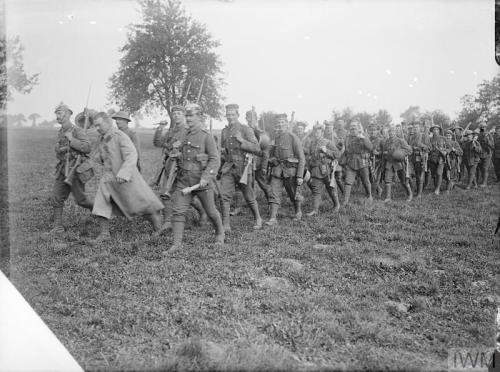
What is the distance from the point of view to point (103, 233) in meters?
4.69

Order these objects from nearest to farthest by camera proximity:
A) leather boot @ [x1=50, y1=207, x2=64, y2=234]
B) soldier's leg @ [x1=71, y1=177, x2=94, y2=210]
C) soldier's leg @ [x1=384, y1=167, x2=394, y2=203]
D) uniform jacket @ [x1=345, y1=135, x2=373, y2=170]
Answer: leather boot @ [x1=50, y1=207, x2=64, y2=234] → soldier's leg @ [x1=71, y1=177, x2=94, y2=210] → soldier's leg @ [x1=384, y1=167, x2=394, y2=203] → uniform jacket @ [x1=345, y1=135, x2=373, y2=170]

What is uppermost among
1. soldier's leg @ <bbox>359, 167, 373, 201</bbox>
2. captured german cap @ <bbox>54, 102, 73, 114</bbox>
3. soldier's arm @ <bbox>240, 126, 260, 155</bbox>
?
captured german cap @ <bbox>54, 102, 73, 114</bbox>

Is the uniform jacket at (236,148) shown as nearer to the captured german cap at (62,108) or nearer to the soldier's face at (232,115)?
the soldier's face at (232,115)

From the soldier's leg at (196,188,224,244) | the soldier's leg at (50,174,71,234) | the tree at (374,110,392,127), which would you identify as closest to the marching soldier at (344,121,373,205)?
the soldier's leg at (196,188,224,244)

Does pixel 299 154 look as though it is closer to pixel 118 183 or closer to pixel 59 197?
pixel 118 183

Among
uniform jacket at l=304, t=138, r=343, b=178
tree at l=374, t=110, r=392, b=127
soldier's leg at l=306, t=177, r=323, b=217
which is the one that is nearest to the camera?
tree at l=374, t=110, r=392, b=127

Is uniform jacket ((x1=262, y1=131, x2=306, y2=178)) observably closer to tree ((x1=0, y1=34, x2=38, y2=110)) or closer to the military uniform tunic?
the military uniform tunic

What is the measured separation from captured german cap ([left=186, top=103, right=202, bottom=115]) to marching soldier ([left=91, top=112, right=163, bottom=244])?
1.02 m

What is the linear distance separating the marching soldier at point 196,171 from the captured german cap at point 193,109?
26 cm

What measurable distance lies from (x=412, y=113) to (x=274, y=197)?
111 inches

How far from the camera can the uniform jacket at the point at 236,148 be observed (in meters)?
5.57

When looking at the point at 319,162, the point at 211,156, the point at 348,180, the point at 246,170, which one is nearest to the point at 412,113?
the point at 211,156

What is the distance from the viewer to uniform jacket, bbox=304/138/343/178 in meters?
6.86

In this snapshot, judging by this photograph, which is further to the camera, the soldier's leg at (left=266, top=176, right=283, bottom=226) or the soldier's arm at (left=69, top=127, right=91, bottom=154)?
the soldier's leg at (left=266, top=176, right=283, bottom=226)
